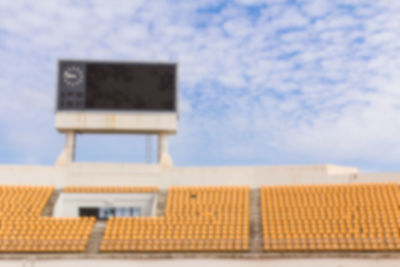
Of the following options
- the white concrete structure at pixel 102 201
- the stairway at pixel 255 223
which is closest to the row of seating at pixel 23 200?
the white concrete structure at pixel 102 201

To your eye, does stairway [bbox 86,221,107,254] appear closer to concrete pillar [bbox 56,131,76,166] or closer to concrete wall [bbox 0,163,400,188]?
concrete wall [bbox 0,163,400,188]

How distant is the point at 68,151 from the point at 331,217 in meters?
21.6

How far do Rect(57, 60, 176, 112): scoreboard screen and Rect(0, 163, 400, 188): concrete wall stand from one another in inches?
192

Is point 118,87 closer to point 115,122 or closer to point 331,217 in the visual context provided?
point 115,122

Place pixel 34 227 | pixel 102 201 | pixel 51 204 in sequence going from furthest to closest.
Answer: pixel 102 201 < pixel 51 204 < pixel 34 227

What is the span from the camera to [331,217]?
2966 cm

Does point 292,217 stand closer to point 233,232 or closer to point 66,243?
point 233,232

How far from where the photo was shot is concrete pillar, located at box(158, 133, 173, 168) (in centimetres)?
3841

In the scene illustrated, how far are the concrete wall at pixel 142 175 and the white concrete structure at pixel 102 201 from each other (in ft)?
5.39

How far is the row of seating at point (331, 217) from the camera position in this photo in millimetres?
26578

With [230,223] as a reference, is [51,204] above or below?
above

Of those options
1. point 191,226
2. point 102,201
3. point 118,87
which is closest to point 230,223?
point 191,226

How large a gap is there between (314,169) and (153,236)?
14.4m

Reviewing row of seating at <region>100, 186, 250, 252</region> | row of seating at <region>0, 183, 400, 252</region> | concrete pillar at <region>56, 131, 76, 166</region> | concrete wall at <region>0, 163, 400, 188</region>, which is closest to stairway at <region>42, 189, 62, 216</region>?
row of seating at <region>0, 183, 400, 252</region>
